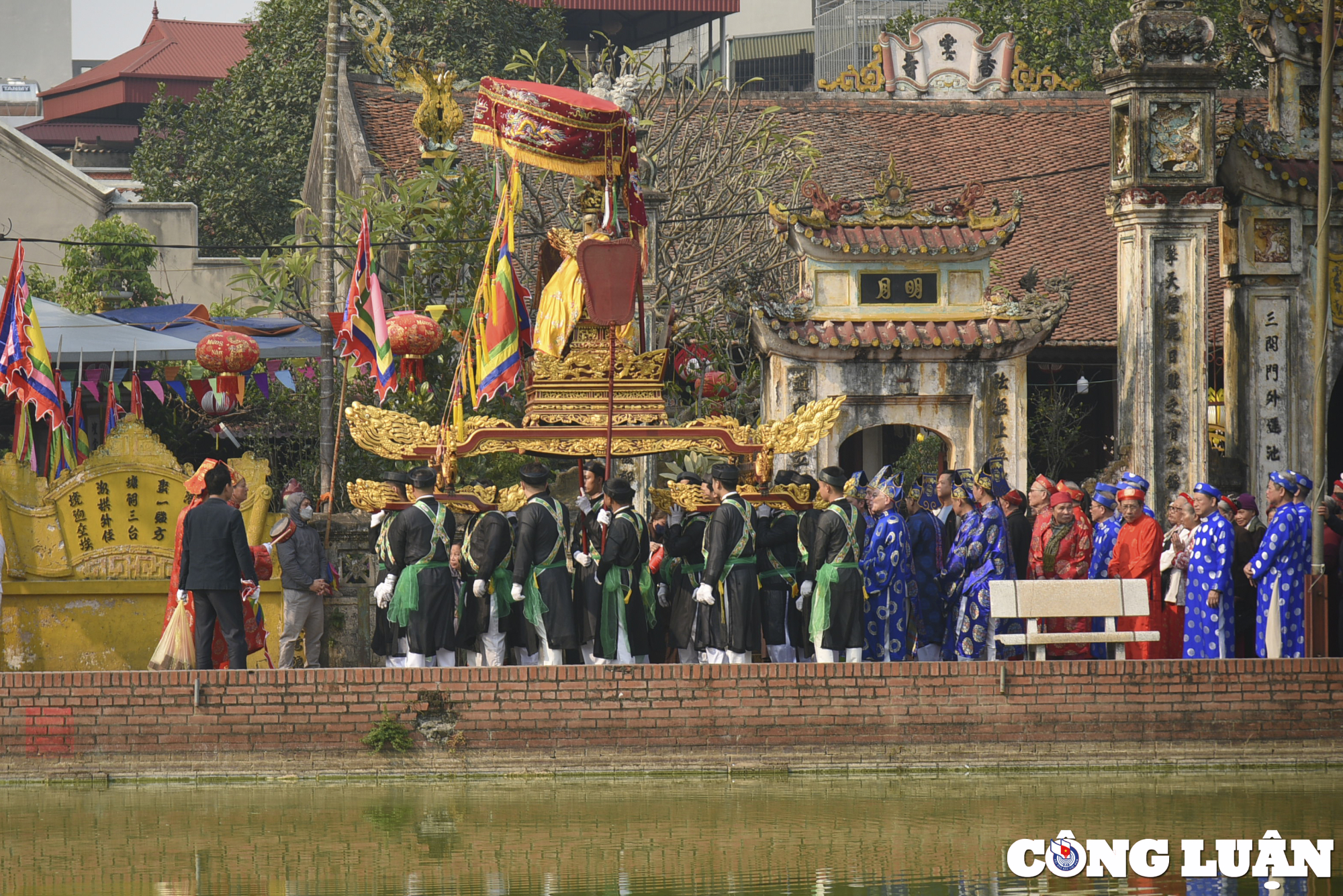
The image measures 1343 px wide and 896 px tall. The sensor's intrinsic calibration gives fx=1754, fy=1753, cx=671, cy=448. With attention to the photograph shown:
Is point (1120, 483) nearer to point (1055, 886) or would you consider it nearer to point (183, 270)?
point (1055, 886)

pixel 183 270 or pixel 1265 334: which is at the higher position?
pixel 183 270

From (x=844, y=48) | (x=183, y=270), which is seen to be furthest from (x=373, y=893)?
(x=844, y=48)

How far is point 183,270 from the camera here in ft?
105

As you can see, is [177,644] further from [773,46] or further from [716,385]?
[773,46]

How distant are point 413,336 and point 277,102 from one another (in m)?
21.0

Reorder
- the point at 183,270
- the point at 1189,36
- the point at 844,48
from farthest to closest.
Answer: the point at 844,48 < the point at 183,270 < the point at 1189,36

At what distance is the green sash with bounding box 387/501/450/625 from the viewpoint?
11625mm

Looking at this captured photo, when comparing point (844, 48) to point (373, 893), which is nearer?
point (373, 893)

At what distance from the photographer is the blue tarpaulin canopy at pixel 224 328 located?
770 inches

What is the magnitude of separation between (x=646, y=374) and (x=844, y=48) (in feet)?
101

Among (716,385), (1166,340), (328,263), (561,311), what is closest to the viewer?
(561,311)

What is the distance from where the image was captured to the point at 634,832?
29.8 ft

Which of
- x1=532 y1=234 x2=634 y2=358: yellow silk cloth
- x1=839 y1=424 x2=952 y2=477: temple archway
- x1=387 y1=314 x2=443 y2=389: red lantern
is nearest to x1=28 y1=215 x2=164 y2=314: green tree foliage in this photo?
x1=839 y1=424 x2=952 y2=477: temple archway

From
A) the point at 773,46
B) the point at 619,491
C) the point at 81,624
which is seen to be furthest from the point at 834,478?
the point at 773,46
